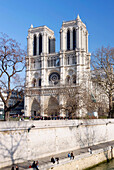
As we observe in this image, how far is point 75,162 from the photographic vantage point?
18125mm

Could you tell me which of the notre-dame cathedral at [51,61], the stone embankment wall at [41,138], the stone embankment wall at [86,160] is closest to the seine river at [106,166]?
the stone embankment wall at [86,160]

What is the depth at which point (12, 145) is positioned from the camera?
17.9m

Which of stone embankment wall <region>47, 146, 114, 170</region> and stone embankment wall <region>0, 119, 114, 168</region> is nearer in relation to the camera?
stone embankment wall <region>47, 146, 114, 170</region>

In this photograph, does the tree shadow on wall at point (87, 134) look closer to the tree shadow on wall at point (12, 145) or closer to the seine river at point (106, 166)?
the seine river at point (106, 166)

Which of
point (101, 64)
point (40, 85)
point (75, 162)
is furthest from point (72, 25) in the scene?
point (75, 162)

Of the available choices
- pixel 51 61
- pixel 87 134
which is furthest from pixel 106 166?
pixel 51 61

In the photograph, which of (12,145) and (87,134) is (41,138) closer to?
(12,145)

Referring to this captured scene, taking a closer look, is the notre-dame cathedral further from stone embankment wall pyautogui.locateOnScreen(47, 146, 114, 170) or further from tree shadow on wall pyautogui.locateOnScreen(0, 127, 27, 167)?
tree shadow on wall pyautogui.locateOnScreen(0, 127, 27, 167)

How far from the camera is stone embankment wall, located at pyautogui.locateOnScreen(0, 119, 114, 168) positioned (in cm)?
1755

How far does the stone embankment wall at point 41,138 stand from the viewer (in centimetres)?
1755

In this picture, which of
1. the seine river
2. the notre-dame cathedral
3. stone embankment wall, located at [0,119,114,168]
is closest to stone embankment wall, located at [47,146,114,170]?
the seine river

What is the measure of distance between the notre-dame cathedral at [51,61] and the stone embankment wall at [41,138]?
120 ft

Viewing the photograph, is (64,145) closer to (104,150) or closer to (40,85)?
(104,150)

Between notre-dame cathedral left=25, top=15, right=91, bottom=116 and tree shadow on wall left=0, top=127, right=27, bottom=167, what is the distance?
43605 mm
